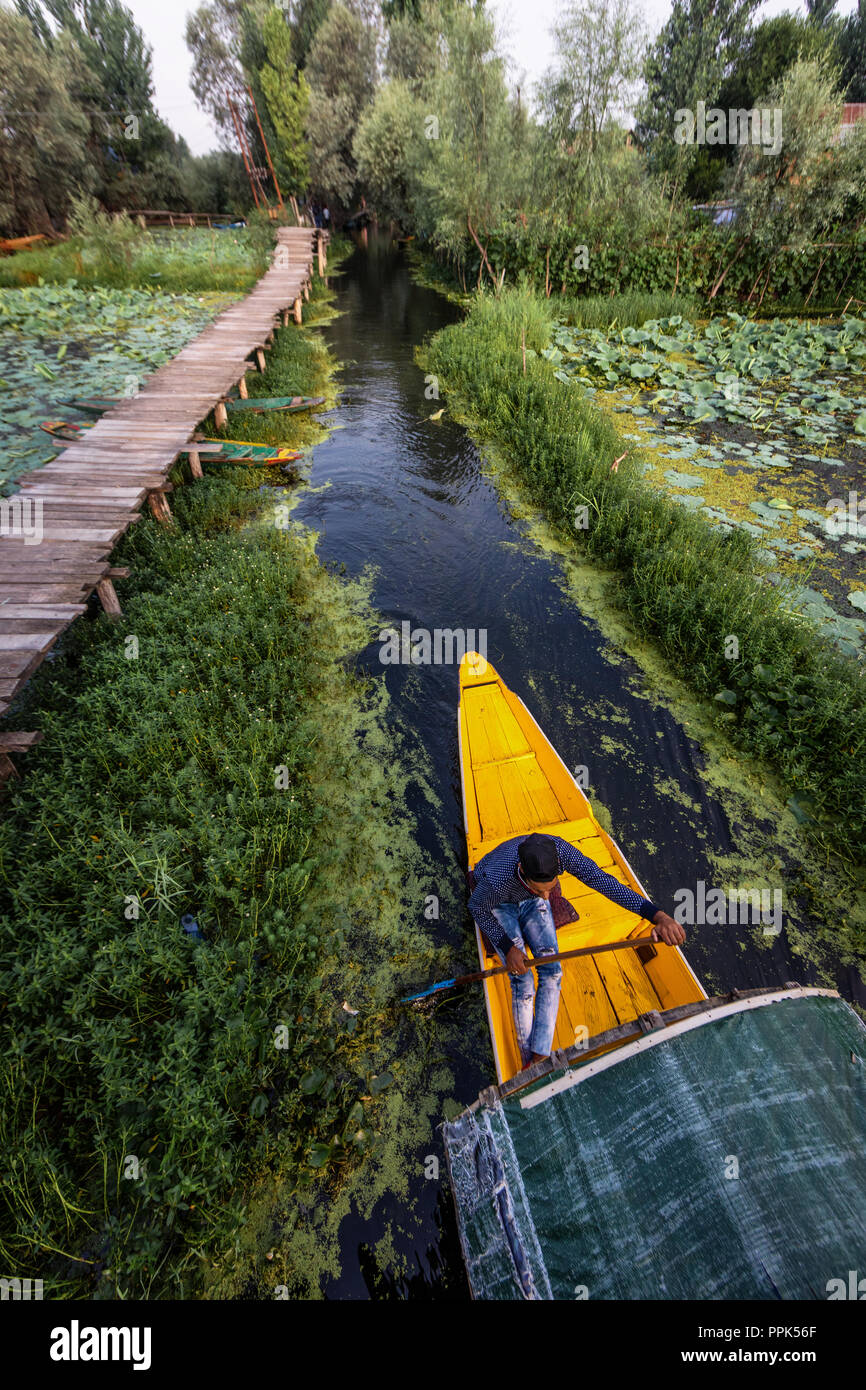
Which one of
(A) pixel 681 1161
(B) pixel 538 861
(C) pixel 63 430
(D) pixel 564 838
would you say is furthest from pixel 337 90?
(A) pixel 681 1161

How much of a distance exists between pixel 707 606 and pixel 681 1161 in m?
5.59

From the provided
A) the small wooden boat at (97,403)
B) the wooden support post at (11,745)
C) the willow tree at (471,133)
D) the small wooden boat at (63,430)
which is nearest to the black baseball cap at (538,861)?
the wooden support post at (11,745)

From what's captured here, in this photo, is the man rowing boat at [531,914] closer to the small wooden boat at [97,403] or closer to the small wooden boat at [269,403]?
the small wooden boat at [97,403]

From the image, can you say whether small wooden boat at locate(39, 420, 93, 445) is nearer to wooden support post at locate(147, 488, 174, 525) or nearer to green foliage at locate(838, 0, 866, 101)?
wooden support post at locate(147, 488, 174, 525)

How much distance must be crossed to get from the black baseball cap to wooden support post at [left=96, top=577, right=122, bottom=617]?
5.49 m

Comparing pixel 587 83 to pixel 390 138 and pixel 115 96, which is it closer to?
pixel 390 138

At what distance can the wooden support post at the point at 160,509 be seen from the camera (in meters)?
8.11

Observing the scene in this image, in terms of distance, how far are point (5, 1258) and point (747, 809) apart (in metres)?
5.90

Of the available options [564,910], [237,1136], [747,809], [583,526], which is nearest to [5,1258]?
[237,1136]

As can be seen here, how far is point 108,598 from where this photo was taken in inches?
252

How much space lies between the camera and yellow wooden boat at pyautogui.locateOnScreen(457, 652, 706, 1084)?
3668 millimetres

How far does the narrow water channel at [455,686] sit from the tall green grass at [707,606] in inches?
28.3

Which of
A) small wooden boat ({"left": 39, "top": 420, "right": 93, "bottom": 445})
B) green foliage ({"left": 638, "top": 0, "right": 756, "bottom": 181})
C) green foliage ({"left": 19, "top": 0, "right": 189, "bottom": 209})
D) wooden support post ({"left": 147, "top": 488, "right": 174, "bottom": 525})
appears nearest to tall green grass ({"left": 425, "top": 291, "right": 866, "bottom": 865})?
wooden support post ({"left": 147, "top": 488, "right": 174, "bottom": 525})

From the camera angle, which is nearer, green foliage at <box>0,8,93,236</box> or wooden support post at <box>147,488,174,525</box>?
wooden support post at <box>147,488,174,525</box>
